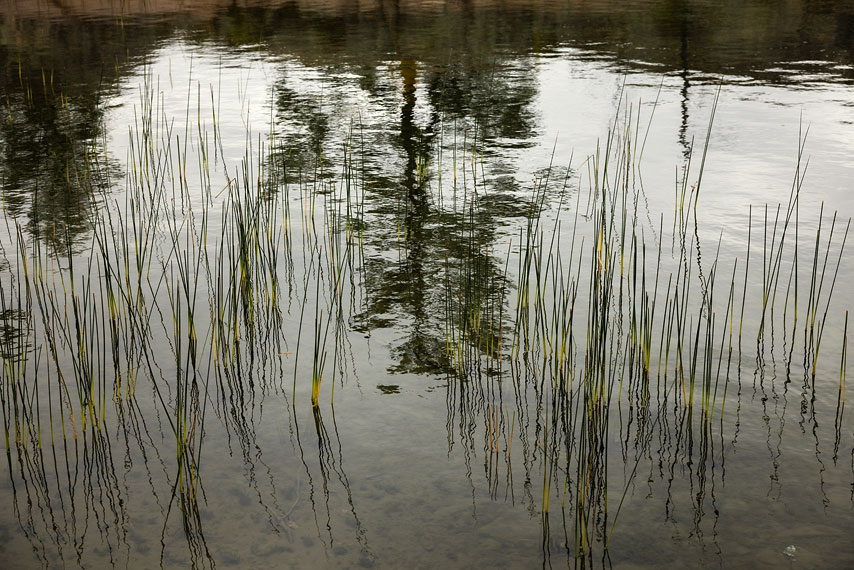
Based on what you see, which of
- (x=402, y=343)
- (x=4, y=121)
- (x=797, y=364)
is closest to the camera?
(x=797, y=364)

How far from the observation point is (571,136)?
909 cm

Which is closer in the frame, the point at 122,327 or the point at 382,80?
the point at 122,327

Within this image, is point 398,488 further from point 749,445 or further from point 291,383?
point 749,445

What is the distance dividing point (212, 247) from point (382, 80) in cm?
725

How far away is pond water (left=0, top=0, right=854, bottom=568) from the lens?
3262 mm

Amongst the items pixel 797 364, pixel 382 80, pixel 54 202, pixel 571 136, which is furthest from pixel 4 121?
pixel 797 364

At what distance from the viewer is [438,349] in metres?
4.63

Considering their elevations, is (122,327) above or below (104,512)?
above

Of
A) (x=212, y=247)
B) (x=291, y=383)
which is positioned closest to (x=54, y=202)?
(x=212, y=247)

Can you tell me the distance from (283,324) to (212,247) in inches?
61.5

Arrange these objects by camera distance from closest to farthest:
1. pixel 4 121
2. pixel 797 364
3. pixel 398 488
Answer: pixel 398 488 → pixel 797 364 → pixel 4 121

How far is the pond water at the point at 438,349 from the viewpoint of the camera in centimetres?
326

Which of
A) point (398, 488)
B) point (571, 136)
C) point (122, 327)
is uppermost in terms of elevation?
point (571, 136)

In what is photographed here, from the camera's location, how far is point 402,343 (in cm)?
472
